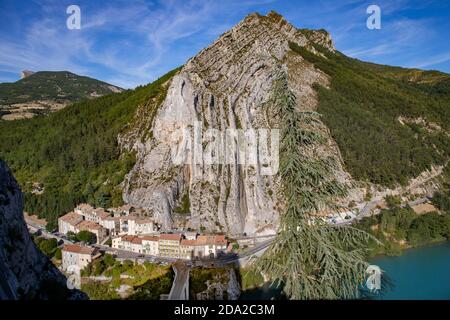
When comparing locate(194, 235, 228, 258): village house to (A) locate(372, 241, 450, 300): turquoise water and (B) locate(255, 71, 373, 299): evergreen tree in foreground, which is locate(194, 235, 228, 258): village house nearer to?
(A) locate(372, 241, 450, 300): turquoise water

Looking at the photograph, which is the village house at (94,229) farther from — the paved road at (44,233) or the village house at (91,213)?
the paved road at (44,233)

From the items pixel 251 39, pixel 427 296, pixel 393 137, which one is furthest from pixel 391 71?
pixel 427 296

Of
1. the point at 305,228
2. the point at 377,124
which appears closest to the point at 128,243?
the point at 305,228

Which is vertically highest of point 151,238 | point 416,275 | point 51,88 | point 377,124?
point 51,88

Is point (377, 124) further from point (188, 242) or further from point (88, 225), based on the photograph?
point (88, 225)

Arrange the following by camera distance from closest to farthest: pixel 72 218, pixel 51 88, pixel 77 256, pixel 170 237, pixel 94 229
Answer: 1. pixel 77 256
2. pixel 170 237
3. pixel 94 229
4. pixel 72 218
5. pixel 51 88

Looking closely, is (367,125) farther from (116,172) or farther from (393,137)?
(116,172)
